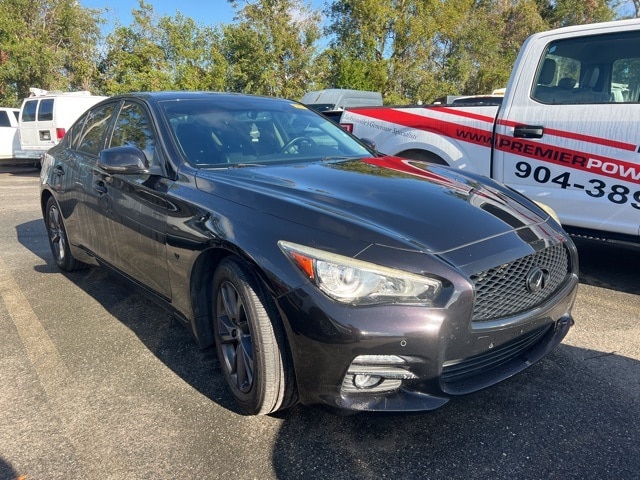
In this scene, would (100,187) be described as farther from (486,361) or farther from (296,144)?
(486,361)

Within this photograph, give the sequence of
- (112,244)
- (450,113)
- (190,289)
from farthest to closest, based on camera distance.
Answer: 1. (450,113)
2. (112,244)
3. (190,289)

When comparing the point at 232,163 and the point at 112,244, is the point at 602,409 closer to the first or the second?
the point at 232,163

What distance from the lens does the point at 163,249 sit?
2953mm

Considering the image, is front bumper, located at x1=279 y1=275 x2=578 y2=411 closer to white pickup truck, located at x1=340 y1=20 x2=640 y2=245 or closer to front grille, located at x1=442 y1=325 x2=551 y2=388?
front grille, located at x1=442 y1=325 x2=551 y2=388

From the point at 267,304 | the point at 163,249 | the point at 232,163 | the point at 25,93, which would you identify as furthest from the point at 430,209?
the point at 25,93

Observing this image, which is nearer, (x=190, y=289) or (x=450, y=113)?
(x=190, y=289)

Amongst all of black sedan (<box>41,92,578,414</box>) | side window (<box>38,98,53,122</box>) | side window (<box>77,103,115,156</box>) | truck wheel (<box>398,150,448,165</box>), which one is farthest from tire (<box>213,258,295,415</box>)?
side window (<box>38,98,53,122</box>)

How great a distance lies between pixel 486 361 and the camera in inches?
89.7

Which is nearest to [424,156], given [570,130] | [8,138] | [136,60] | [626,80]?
[570,130]

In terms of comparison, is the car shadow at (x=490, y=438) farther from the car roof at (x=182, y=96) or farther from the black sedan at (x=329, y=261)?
the car roof at (x=182, y=96)

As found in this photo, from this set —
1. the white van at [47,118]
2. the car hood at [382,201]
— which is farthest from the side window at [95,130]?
the white van at [47,118]

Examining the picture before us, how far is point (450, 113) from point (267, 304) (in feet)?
11.1

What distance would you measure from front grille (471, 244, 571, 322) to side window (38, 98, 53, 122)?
1348cm

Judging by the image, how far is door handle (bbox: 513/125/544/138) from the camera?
171 inches
